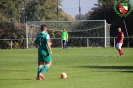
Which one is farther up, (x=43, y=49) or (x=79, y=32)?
(x=79, y=32)

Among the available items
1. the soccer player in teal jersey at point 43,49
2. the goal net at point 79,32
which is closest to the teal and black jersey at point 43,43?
the soccer player in teal jersey at point 43,49

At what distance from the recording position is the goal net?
164 ft

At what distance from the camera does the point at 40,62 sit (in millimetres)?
15938

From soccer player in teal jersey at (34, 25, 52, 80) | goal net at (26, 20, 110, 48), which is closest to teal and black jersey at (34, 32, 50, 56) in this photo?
soccer player in teal jersey at (34, 25, 52, 80)

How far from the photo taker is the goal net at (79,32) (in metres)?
49.9

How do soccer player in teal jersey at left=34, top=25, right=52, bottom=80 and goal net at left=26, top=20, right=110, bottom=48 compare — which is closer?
soccer player in teal jersey at left=34, top=25, right=52, bottom=80

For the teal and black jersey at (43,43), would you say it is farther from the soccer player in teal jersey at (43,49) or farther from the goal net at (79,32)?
the goal net at (79,32)

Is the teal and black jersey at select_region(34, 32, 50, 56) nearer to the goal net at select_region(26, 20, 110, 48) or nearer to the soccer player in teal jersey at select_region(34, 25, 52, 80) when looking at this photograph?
the soccer player in teal jersey at select_region(34, 25, 52, 80)

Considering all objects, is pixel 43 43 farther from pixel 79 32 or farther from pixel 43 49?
pixel 79 32

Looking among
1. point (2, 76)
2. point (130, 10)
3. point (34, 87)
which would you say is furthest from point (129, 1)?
point (34, 87)

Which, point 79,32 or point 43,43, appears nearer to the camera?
point 43,43

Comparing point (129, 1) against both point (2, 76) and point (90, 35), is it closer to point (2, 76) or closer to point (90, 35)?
point (90, 35)

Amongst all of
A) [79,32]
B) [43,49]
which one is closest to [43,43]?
[43,49]

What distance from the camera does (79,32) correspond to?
51344mm
